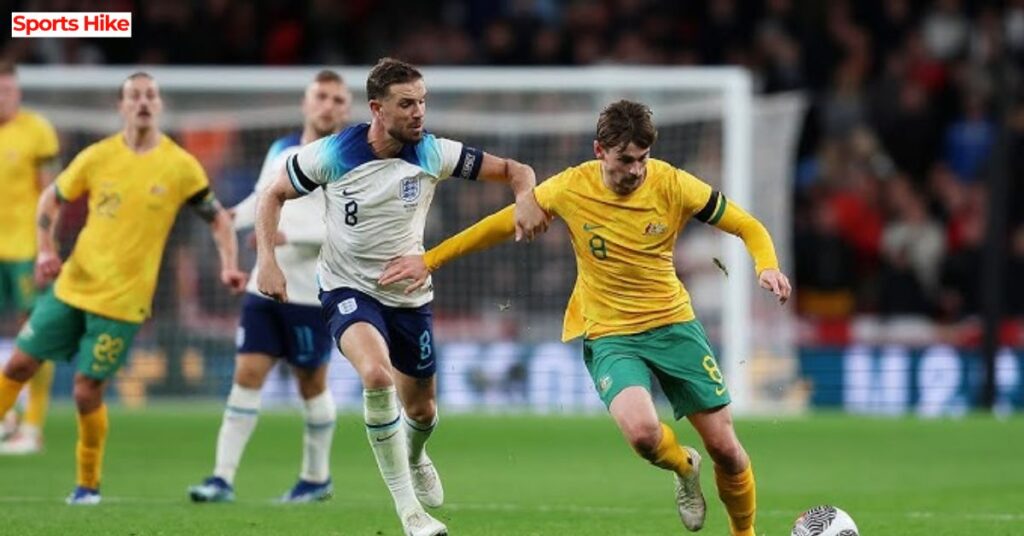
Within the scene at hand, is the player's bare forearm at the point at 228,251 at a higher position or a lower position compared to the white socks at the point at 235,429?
higher

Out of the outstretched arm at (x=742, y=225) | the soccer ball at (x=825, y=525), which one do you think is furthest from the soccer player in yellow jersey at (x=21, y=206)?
the soccer ball at (x=825, y=525)

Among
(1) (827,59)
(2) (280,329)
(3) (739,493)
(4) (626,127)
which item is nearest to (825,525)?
(3) (739,493)

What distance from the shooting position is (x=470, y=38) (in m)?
24.2

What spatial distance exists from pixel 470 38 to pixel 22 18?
7852 millimetres

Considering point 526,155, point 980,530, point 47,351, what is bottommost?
point 980,530

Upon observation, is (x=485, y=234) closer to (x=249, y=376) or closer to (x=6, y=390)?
(x=249, y=376)

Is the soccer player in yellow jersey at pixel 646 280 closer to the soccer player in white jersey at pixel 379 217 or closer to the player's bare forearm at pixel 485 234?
the player's bare forearm at pixel 485 234

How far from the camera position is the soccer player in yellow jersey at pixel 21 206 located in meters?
15.0

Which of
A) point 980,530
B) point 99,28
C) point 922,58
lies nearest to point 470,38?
point 922,58

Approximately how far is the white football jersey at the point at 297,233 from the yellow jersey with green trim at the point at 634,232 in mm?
2918

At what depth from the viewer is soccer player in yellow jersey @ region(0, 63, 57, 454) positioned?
49.2ft

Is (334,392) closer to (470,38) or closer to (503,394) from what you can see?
(503,394)

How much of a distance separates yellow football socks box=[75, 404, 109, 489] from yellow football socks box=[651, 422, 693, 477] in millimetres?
3765

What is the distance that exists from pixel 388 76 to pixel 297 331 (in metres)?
2.76
